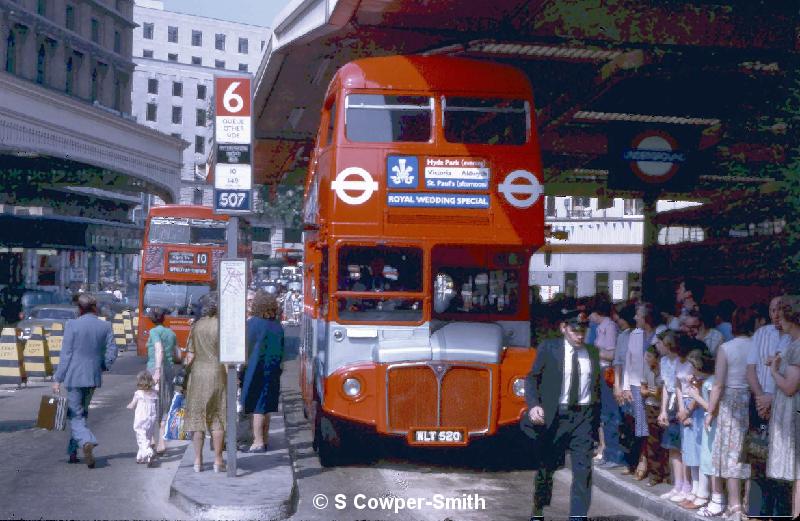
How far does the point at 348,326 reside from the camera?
1240 centimetres

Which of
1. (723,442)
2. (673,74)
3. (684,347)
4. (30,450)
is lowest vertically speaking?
(30,450)

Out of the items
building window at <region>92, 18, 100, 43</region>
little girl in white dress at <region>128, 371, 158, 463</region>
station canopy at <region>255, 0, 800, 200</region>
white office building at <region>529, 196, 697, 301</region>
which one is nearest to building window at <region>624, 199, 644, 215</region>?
white office building at <region>529, 196, 697, 301</region>

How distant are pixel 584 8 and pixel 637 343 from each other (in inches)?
191

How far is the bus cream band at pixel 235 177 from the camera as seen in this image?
10.8 meters

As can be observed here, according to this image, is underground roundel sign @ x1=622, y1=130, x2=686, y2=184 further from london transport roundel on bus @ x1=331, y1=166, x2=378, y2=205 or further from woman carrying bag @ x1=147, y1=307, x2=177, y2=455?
woman carrying bag @ x1=147, y1=307, x2=177, y2=455

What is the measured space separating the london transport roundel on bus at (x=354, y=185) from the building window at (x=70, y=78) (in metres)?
50.6

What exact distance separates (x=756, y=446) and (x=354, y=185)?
508 cm

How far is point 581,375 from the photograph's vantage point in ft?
29.1

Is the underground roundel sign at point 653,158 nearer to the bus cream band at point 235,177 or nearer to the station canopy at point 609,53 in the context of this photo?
the station canopy at point 609,53

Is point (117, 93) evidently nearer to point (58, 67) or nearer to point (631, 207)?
point (58, 67)

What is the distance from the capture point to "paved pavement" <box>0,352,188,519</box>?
9.48 meters

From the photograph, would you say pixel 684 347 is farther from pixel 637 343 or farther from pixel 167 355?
pixel 167 355

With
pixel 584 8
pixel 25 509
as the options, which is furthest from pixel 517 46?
pixel 25 509

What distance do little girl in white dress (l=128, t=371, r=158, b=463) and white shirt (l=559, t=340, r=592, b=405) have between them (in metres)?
5.26
